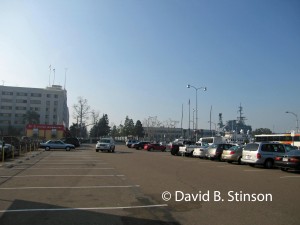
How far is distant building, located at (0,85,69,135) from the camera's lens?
431ft

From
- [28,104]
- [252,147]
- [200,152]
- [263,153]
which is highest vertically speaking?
[28,104]

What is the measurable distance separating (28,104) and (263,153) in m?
123

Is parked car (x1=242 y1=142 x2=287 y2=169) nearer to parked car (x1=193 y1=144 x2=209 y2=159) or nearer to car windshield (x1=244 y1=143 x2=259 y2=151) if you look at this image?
car windshield (x1=244 y1=143 x2=259 y2=151)

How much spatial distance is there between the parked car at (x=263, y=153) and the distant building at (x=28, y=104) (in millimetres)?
114985

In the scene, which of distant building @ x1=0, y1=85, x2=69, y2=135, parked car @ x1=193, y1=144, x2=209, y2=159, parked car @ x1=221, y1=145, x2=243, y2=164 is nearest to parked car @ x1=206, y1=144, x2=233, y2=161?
parked car @ x1=193, y1=144, x2=209, y2=159

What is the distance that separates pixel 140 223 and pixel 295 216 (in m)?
3.74

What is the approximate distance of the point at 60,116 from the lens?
13838 centimetres

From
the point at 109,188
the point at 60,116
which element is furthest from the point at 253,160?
the point at 60,116

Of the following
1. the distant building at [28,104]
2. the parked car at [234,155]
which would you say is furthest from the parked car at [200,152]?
the distant building at [28,104]

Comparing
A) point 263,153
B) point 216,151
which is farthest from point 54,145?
point 263,153

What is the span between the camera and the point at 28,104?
438 ft

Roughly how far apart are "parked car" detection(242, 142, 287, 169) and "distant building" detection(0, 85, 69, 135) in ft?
377

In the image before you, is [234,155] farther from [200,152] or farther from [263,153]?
[200,152]

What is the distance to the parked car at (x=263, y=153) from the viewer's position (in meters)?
22.6
